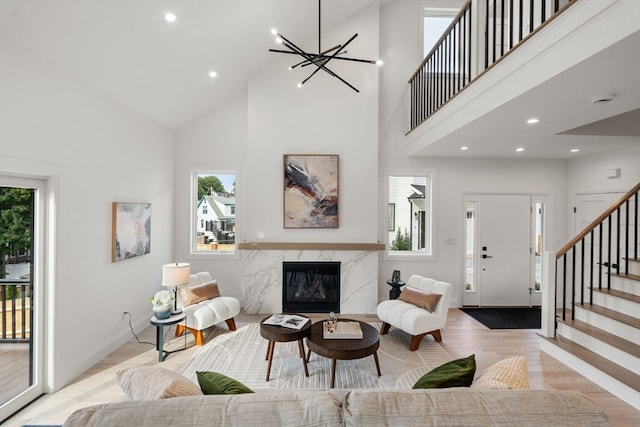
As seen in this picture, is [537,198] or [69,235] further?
[537,198]

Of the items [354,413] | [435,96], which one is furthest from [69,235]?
[435,96]

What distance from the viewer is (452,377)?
1.55 m

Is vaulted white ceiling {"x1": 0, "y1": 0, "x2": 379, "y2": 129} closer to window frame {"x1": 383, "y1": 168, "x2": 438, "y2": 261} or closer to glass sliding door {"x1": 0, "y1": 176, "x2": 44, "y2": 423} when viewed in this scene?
glass sliding door {"x1": 0, "y1": 176, "x2": 44, "y2": 423}

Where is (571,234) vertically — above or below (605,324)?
above

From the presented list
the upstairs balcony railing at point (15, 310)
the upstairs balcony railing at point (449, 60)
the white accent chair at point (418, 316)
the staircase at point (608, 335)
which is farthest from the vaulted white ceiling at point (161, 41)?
the staircase at point (608, 335)

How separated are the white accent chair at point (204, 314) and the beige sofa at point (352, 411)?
257 centimetres

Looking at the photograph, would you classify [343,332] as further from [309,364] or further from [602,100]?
[602,100]

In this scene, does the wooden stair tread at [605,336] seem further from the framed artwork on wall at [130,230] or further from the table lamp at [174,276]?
the framed artwork on wall at [130,230]

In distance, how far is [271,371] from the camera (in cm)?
300

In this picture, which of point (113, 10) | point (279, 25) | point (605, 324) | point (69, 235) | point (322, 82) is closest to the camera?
point (113, 10)

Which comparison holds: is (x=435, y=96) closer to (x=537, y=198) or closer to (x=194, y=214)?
(x=537, y=198)

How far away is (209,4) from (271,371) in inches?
145

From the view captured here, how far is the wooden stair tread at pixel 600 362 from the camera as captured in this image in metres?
2.65

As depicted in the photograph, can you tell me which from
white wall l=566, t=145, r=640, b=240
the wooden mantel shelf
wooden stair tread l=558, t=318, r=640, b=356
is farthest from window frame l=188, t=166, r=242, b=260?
white wall l=566, t=145, r=640, b=240
